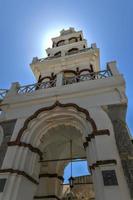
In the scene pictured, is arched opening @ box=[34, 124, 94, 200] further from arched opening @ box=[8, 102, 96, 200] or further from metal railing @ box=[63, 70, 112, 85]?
metal railing @ box=[63, 70, 112, 85]

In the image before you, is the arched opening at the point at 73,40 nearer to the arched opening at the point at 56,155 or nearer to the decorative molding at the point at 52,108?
the arched opening at the point at 56,155

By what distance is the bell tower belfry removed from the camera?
538 centimetres

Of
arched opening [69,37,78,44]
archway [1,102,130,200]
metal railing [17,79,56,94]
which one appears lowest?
archway [1,102,130,200]

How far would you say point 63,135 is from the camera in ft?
29.4

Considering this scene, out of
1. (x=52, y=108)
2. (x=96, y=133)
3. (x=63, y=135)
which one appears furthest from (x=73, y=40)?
(x=96, y=133)

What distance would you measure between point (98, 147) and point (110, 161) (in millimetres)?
621

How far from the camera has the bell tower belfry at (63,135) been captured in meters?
5.38

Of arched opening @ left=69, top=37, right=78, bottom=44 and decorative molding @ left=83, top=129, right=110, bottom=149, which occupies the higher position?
arched opening @ left=69, top=37, right=78, bottom=44

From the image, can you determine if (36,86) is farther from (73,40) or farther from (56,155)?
(73,40)

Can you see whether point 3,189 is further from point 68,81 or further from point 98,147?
point 68,81

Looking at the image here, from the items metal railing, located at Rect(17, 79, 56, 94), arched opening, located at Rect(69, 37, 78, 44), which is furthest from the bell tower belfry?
arched opening, located at Rect(69, 37, 78, 44)

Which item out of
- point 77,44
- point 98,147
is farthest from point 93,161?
point 77,44

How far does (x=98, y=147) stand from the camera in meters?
5.83

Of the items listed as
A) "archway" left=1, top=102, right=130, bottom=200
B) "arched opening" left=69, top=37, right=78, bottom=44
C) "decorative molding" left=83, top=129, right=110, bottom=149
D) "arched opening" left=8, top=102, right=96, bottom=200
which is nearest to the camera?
"archway" left=1, top=102, right=130, bottom=200
